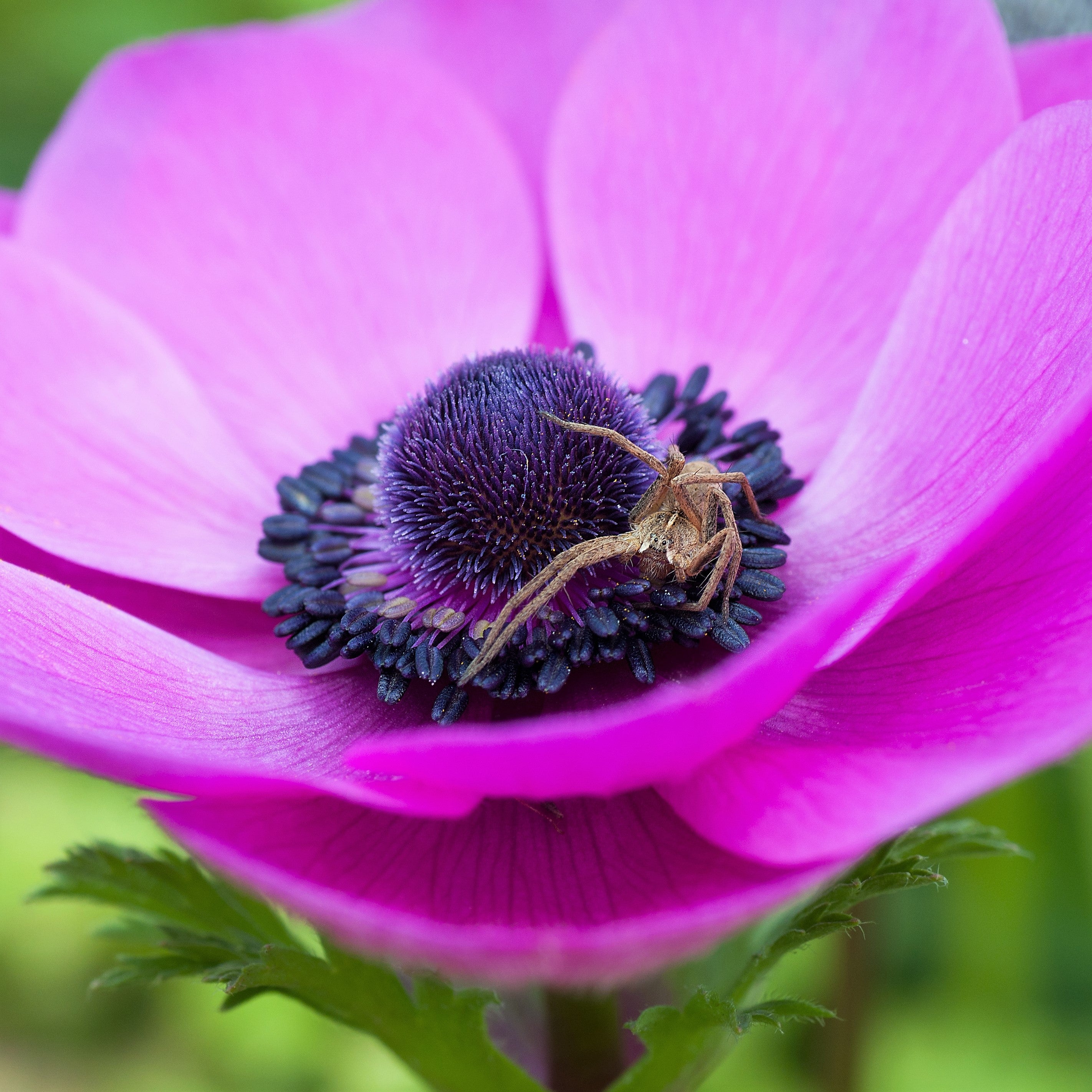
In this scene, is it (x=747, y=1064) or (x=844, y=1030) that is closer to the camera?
(x=844, y=1030)

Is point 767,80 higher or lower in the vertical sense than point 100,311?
higher

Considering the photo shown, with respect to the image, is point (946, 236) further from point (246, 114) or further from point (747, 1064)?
Result: point (747, 1064)

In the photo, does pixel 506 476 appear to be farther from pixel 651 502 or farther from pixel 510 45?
pixel 510 45

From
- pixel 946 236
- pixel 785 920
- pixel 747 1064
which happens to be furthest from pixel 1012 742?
pixel 747 1064

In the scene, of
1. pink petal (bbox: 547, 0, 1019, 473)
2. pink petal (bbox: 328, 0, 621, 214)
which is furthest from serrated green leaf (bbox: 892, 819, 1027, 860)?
pink petal (bbox: 328, 0, 621, 214)

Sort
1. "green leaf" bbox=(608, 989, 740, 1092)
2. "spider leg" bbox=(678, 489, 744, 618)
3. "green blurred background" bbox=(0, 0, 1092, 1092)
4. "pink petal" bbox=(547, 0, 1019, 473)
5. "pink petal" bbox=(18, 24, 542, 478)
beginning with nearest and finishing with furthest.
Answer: "green leaf" bbox=(608, 989, 740, 1092)
"spider leg" bbox=(678, 489, 744, 618)
"pink petal" bbox=(547, 0, 1019, 473)
"pink petal" bbox=(18, 24, 542, 478)
"green blurred background" bbox=(0, 0, 1092, 1092)

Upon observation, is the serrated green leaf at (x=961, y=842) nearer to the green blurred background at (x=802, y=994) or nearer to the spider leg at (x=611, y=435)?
the spider leg at (x=611, y=435)

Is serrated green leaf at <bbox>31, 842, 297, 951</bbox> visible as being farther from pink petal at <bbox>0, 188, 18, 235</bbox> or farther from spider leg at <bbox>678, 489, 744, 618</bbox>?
pink petal at <bbox>0, 188, 18, 235</bbox>
